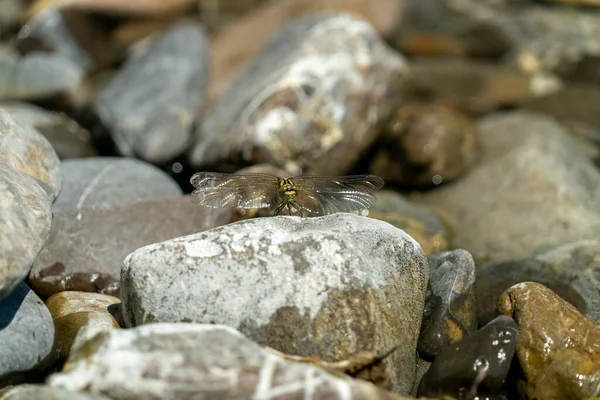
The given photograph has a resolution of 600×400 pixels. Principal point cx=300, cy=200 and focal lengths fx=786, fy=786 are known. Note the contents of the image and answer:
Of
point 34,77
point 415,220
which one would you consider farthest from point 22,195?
point 34,77

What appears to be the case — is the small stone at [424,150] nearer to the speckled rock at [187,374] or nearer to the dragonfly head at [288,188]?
the dragonfly head at [288,188]

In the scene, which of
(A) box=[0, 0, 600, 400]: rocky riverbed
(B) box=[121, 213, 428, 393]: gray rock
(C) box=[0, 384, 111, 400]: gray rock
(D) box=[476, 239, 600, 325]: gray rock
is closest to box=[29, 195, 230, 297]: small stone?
(A) box=[0, 0, 600, 400]: rocky riverbed

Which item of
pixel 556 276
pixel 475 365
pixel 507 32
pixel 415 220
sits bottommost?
pixel 507 32

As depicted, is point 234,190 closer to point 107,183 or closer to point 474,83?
point 107,183

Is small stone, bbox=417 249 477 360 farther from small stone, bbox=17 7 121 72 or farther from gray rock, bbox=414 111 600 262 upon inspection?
small stone, bbox=17 7 121 72

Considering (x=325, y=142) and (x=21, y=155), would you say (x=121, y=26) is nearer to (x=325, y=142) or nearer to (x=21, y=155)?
(x=325, y=142)

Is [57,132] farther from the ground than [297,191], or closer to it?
closer to it

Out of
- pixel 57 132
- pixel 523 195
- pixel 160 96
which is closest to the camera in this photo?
pixel 523 195

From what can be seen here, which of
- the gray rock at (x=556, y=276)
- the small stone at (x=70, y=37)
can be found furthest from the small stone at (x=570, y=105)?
the small stone at (x=70, y=37)
